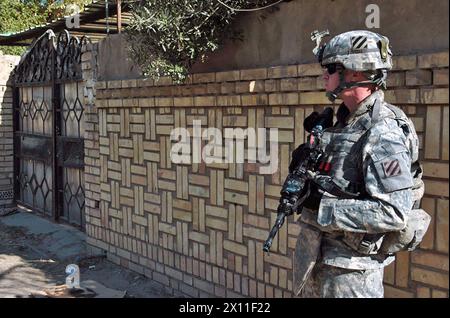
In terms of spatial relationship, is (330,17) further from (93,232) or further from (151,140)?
(93,232)

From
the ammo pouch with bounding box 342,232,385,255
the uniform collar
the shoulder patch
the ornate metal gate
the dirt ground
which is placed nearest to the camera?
the shoulder patch

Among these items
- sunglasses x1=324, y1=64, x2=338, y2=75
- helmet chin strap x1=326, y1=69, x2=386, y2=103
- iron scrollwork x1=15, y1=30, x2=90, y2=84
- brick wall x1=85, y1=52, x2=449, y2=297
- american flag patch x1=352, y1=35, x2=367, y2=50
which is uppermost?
iron scrollwork x1=15, y1=30, x2=90, y2=84

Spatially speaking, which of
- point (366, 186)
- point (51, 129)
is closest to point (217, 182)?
point (366, 186)

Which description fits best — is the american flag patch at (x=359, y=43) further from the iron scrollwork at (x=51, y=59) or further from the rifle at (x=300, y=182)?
the iron scrollwork at (x=51, y=59)

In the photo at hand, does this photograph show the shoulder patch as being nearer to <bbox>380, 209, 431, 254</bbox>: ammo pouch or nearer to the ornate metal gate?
<bbox>380, 209, 431, 254</bbox>: ammo pouch

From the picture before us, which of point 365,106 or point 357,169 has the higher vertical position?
point 365,106

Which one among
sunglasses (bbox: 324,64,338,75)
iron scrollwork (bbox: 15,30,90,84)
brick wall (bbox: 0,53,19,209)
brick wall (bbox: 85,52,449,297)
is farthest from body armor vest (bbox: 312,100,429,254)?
brick wall (bbox: 0,53,19,209)

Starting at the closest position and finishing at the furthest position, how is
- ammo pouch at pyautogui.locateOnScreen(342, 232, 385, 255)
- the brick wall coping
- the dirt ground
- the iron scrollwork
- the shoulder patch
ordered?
the shoulder patch → ammo pouch at pyautogui.locateOnScreen(342, 232, 385, 255) → the brick wall coping → the dirt ground → the iron scrollwork

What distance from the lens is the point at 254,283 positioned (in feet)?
13.2

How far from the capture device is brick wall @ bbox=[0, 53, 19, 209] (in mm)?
8617

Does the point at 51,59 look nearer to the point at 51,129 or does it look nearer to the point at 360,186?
the point at 51,129

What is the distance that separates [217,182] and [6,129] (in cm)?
549

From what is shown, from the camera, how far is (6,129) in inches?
340

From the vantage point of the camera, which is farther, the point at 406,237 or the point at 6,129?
the point at 6,129
